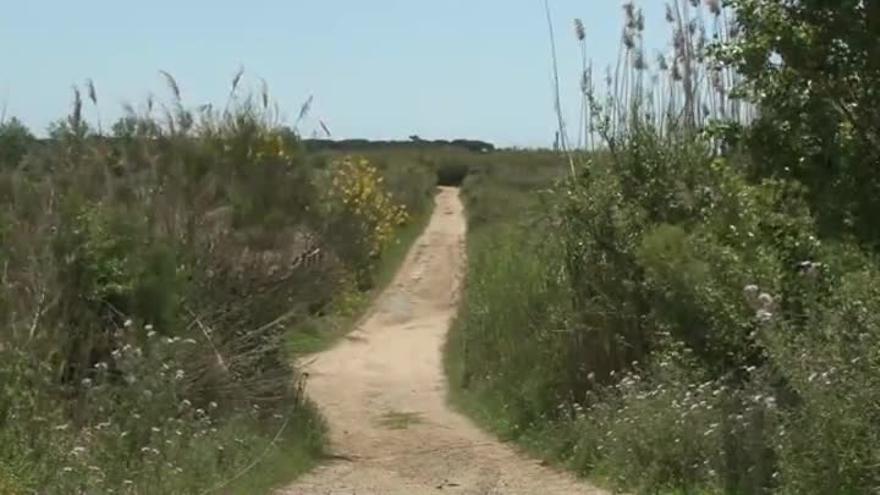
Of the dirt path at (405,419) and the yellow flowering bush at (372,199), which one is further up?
the yellow flowering bush at (372,199)

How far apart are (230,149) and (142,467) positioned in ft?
32.2

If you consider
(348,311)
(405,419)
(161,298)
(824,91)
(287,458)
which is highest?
(824,91)

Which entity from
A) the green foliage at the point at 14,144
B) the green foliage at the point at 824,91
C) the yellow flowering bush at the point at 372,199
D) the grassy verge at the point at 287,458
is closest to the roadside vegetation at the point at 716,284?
the green foliage at the point at 824,91

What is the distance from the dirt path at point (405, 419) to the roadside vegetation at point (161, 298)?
2.83 ft

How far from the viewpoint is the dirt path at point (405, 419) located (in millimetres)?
16359

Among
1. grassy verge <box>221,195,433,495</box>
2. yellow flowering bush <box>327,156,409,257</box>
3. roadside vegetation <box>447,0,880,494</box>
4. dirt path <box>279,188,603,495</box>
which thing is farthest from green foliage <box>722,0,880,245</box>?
yellow flowering bush <box>327,156,409,257</box>

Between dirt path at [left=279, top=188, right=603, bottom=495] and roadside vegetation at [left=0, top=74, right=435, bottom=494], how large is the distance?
86 cm

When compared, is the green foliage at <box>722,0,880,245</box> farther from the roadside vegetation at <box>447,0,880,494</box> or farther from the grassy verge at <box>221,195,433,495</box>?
the grassy verge at <box>221,195,433,495</box>

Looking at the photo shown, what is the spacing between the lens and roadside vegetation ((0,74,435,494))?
12.2 meters

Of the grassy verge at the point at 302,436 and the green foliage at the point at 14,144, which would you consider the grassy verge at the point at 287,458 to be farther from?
the green foliage at the point at 14,144

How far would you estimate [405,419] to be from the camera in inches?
903

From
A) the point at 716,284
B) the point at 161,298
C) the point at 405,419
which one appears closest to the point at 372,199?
the point at 405,419

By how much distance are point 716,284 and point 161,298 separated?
19.9 feet

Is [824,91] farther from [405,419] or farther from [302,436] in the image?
[405,419]
